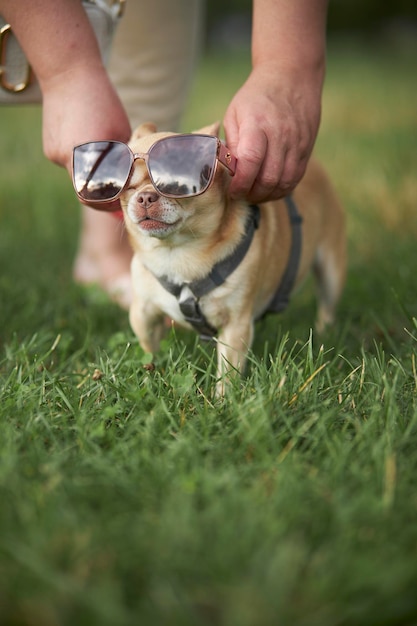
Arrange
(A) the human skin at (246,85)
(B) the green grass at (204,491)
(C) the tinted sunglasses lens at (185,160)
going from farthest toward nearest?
1. (A) the human skin at (246,85)
2. (C) the tinted sunglasses lens at (185,160)
3. (B) the green grass at (204,491)

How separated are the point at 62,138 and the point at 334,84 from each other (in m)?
8.73

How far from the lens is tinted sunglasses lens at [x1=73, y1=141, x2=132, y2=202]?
6.42 feet

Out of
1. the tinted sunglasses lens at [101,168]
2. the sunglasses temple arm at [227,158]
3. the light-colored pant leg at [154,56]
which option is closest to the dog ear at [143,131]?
the tinted sunglasses lens at [101,168]

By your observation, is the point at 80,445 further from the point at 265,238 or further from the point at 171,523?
the point at 265,238

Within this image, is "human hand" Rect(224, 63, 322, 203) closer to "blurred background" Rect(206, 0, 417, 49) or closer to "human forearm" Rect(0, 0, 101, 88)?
"human forearm" Rect(0, 0, 101, 88)

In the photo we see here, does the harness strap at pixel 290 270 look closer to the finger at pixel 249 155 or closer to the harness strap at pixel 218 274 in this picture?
the harness strap at pixel 218 274

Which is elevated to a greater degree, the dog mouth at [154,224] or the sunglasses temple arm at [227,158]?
the sunglasses temple arm at [227,158]

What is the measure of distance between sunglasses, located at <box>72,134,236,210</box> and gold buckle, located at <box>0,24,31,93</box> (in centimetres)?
60

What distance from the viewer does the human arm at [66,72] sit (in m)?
2.11

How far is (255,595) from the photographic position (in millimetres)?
1208

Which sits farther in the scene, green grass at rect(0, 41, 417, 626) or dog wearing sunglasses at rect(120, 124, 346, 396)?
dog wearing sunglasses at rect(120, 124, 346, 396)

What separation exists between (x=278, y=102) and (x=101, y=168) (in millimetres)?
564

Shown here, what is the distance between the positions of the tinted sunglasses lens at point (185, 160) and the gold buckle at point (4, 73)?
2.54 ft

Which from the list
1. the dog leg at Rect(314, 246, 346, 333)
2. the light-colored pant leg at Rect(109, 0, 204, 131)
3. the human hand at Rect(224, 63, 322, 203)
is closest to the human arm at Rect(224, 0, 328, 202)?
the human hand at Rect(224, 63, 322, 203)
